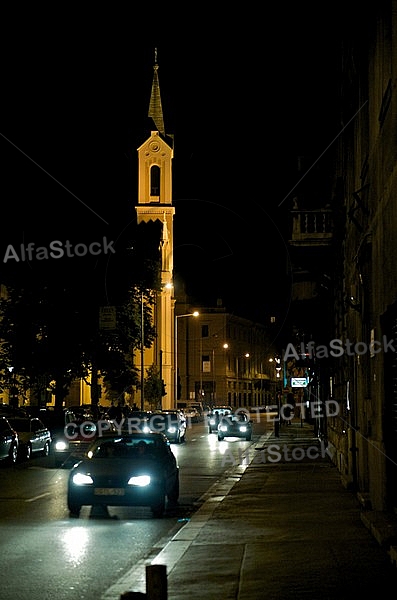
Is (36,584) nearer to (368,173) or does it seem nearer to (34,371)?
(368,173)

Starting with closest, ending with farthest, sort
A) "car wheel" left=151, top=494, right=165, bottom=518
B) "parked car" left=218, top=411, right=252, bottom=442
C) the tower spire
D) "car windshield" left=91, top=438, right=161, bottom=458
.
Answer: "car wheel" left=151, top=494, right=165, bottom=518 → "car windshield" left=91, top=438, right=161, bottom=458 → "parked car" left=218, top=411, right=252, bottom=442 → the tower spire

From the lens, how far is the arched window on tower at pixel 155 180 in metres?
99.5

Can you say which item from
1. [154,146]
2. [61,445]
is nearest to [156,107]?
[154,146]

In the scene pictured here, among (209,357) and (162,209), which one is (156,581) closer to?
(162,209)

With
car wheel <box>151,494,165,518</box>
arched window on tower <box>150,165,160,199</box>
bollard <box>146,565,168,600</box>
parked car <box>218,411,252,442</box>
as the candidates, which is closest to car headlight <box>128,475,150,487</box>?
car wheel <box>151,494,165,518</box>

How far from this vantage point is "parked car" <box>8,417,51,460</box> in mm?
34906

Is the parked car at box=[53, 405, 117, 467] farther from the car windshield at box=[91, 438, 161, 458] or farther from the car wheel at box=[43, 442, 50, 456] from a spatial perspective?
the car windshield at box=[91, 438, 161, 458]

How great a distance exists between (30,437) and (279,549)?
76.0 feet

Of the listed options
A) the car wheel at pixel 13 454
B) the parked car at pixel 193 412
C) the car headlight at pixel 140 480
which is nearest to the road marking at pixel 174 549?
the car headlight at pixel 140 480

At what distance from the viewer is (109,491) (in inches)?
690

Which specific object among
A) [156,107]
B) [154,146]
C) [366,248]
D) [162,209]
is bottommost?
[366,248]

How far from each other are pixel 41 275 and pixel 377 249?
35.6m

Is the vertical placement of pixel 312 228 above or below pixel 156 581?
above

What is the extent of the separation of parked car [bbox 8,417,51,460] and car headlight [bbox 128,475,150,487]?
17.7m
